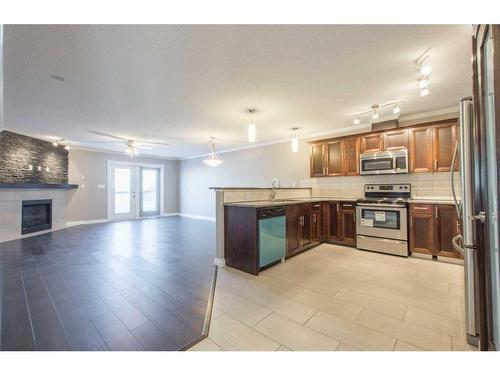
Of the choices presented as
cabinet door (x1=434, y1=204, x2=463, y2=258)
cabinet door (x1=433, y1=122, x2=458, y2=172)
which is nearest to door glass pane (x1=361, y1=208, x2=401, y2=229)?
cabinet door (x1=434, y1=204, x2=463, y2=258)

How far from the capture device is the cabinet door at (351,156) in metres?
4.14

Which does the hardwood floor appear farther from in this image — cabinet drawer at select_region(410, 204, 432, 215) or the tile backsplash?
cabinet drawer at select_region(410, 204, 432, 215)

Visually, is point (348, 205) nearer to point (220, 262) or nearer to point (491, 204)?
point (220, 262)

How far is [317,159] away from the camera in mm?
4684

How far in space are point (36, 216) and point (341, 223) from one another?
284 inches

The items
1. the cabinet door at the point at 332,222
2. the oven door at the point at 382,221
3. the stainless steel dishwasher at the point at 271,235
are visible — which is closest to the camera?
the stainless steel dishwasher at the point at 271,235

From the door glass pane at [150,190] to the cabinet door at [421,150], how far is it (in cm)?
820

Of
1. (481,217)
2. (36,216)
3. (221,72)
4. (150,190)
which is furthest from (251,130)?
(150,190)

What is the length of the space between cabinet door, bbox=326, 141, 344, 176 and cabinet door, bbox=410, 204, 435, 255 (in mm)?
1427

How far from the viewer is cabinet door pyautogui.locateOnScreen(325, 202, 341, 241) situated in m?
4.09

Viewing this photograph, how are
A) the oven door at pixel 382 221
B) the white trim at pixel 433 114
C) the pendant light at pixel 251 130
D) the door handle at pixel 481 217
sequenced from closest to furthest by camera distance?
the door handle at pixel 481 217
the pendant light at pixel 251 130
the oven door at pixel 382 221
the white trim at pixel 433 114

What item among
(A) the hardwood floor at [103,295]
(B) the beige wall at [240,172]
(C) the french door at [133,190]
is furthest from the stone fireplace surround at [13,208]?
(B) the beige wall at [240,172]

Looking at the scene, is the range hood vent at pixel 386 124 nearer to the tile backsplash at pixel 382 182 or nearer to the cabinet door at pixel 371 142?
the cabinet door at pixel 371 142

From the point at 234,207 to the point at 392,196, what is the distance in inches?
119
